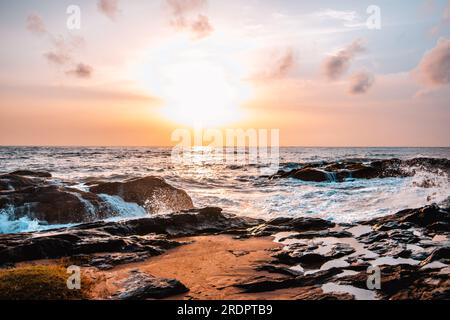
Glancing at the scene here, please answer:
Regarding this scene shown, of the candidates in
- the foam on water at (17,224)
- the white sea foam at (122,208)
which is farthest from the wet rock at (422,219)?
the foam on water at (17,224)

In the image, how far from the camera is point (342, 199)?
2323 cm

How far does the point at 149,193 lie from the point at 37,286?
12.4 meters

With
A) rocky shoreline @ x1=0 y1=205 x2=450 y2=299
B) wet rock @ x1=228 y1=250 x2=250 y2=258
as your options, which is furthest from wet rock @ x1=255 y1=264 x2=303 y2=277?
wet rock @ x1=228 y1=250 x2=250 y2=258

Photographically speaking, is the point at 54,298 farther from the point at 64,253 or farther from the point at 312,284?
the point at 312,284

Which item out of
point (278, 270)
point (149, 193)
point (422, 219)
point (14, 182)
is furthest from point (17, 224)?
point (422, 219)

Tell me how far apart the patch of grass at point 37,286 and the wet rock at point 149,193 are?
36.2ft

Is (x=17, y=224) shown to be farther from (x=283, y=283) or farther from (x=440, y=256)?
(x=440, y=256)

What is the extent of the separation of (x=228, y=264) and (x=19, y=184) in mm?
15015

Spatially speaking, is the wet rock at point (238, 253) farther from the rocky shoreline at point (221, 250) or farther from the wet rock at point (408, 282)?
the wet rock at point (408, 282)

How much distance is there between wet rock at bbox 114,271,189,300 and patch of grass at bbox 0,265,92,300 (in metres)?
0.79

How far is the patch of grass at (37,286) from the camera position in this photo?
7163 millimetres

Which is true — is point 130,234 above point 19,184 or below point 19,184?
below
